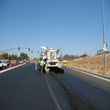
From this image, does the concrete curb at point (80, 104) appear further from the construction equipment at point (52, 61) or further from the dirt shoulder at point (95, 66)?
the construction equipment at point (52, 61)

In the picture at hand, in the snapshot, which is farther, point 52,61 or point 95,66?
point 95,66

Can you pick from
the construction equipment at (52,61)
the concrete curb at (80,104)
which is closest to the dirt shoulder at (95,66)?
the construction equipment at (52,61)

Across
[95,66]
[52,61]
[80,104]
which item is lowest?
[80,104]

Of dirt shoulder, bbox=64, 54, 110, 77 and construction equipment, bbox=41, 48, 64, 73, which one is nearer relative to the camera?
dirt shoulder, bbox=64, 54, 110, 77

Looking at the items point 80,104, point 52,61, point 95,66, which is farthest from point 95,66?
point 80,104

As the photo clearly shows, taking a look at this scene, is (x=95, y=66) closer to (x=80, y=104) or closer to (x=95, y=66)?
(x=95, y=66)

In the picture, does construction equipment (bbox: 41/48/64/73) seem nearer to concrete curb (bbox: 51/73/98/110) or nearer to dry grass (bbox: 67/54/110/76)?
dry grass (bbox: 67/54/110/76)

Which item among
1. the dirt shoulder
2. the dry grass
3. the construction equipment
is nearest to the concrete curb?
the dirt shoulder

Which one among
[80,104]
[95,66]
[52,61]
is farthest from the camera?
[95,66]

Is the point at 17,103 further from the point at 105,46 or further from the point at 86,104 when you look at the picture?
the point at 105,46

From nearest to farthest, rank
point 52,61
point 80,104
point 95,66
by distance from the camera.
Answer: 1. point 80,104
2. point 52,61
3. point 95,66

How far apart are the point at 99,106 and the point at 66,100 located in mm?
1559

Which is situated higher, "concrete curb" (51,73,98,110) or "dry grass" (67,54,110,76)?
"dry grass" (67,54,110,76)

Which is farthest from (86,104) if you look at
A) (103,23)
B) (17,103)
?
(103,23)
